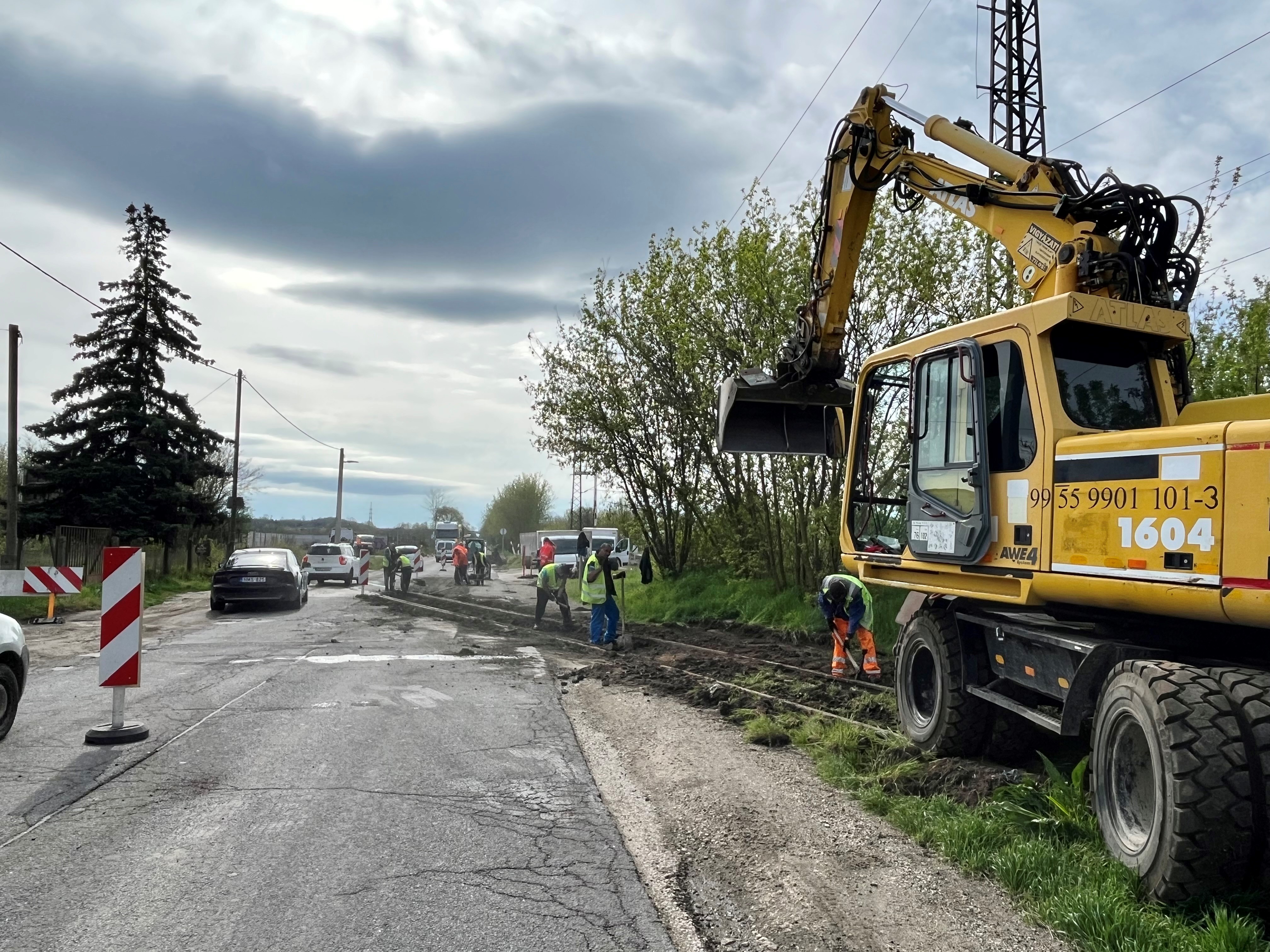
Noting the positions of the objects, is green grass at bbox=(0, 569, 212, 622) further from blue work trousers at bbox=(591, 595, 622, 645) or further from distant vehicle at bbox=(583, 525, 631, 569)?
distant vehicle at bbox=(583, 525, 631, 569)

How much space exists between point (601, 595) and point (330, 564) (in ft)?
75.6

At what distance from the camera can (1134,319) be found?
586 centimetres

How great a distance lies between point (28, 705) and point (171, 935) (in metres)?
6.23

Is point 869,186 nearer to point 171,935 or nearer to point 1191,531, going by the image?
point 1191,531

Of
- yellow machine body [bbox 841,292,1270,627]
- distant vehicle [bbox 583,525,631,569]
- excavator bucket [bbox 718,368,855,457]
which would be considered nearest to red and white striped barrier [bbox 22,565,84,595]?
excavator bucket [bbox 718,368,855,457]

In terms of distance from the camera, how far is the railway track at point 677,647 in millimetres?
8602

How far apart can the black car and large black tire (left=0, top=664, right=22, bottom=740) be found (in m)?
13.8

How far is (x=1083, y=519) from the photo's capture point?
5180 millimetres

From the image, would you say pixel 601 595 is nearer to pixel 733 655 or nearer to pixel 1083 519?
pixel 733 655

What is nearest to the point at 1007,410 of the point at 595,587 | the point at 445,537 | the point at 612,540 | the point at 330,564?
the point at 595,587

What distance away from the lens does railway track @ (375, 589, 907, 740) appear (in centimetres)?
860

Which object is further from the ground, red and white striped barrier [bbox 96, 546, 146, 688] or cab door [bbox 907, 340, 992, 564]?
cab door [bbox 907, 340, 992, 564]

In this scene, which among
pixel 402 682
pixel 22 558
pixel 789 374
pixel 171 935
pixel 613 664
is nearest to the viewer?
pixel 171 935

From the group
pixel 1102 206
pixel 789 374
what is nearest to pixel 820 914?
pixel 1102 206
